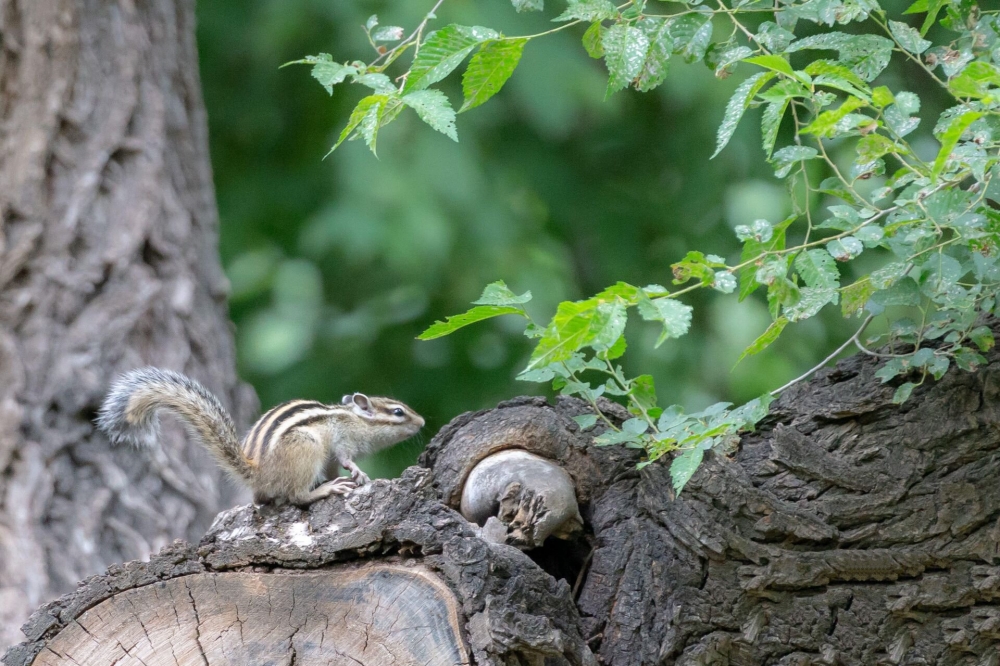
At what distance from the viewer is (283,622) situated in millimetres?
1911

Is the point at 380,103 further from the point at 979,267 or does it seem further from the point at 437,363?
the point at 437,363

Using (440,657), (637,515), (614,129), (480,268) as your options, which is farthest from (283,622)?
(614,129)

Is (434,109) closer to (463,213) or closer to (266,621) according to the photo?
(266,621)

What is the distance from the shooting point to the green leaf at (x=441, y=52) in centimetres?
162

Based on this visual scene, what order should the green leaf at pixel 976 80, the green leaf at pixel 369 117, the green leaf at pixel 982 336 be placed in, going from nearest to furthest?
the green leaf at pixel 976 80, the green leaf at pixel 369 117, the green leaf at pixel 982 336

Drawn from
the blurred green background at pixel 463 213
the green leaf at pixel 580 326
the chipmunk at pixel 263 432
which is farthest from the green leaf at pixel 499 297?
the blurred green background at pixel 463 213

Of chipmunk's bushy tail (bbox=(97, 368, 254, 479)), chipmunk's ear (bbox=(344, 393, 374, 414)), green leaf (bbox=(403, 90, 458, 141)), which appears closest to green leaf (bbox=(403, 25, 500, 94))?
green leaf (bbox=(403, 90, 458, 141))

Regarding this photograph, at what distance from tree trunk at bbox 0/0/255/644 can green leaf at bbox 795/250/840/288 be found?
239 cm

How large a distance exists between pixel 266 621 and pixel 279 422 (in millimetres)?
756

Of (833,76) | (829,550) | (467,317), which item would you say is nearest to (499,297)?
(467,317)

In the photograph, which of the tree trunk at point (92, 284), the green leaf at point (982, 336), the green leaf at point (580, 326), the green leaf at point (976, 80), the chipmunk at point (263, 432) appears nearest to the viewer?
the green leaf at point (976, 80)

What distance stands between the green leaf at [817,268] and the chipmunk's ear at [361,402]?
4.91 ft

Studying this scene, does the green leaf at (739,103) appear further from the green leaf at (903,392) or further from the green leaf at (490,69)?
the green leaf at (903,392)

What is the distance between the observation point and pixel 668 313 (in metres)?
1.57
